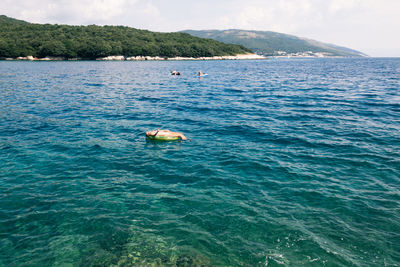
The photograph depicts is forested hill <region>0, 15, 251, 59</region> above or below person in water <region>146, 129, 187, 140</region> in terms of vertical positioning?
above

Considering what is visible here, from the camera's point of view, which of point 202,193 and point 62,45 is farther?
point 62,45

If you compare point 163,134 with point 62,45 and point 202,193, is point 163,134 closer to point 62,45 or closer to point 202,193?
point 202,193

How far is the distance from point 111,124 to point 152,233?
14097 mm

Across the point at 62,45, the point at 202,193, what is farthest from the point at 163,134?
the point at 62,45

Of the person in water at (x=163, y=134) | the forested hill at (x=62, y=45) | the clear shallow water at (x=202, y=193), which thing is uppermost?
the forested hill at (x=62, y=45)

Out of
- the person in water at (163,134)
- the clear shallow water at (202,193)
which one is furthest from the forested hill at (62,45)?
the person in water at (163,134)

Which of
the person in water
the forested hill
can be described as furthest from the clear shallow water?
the forested hill

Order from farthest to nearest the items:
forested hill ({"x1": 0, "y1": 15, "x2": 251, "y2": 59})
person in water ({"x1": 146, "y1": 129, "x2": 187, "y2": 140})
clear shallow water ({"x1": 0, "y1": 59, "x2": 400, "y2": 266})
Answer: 1. forested hill ({"x1": 0, "y1": 15, "x2": 251, "y2": 59})
2. person in water ({"x1": 146, "y1": 129, "x2": 187, "y2": 140})
3. clear shallow water ({"x1": 0, "y1": 59, "x2": 400, "y2": 266})

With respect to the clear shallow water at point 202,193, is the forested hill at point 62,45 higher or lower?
higher

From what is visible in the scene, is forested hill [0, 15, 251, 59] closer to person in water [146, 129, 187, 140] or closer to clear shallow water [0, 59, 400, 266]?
clear shallow water [0, 59, 400, 266]

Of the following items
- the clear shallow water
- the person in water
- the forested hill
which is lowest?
the clear shallow water

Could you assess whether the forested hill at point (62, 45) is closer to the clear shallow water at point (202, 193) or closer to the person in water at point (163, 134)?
the clear shallow water at point (202, 193)

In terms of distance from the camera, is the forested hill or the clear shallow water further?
the forested hill

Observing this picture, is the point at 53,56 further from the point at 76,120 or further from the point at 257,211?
the point at 257,211
